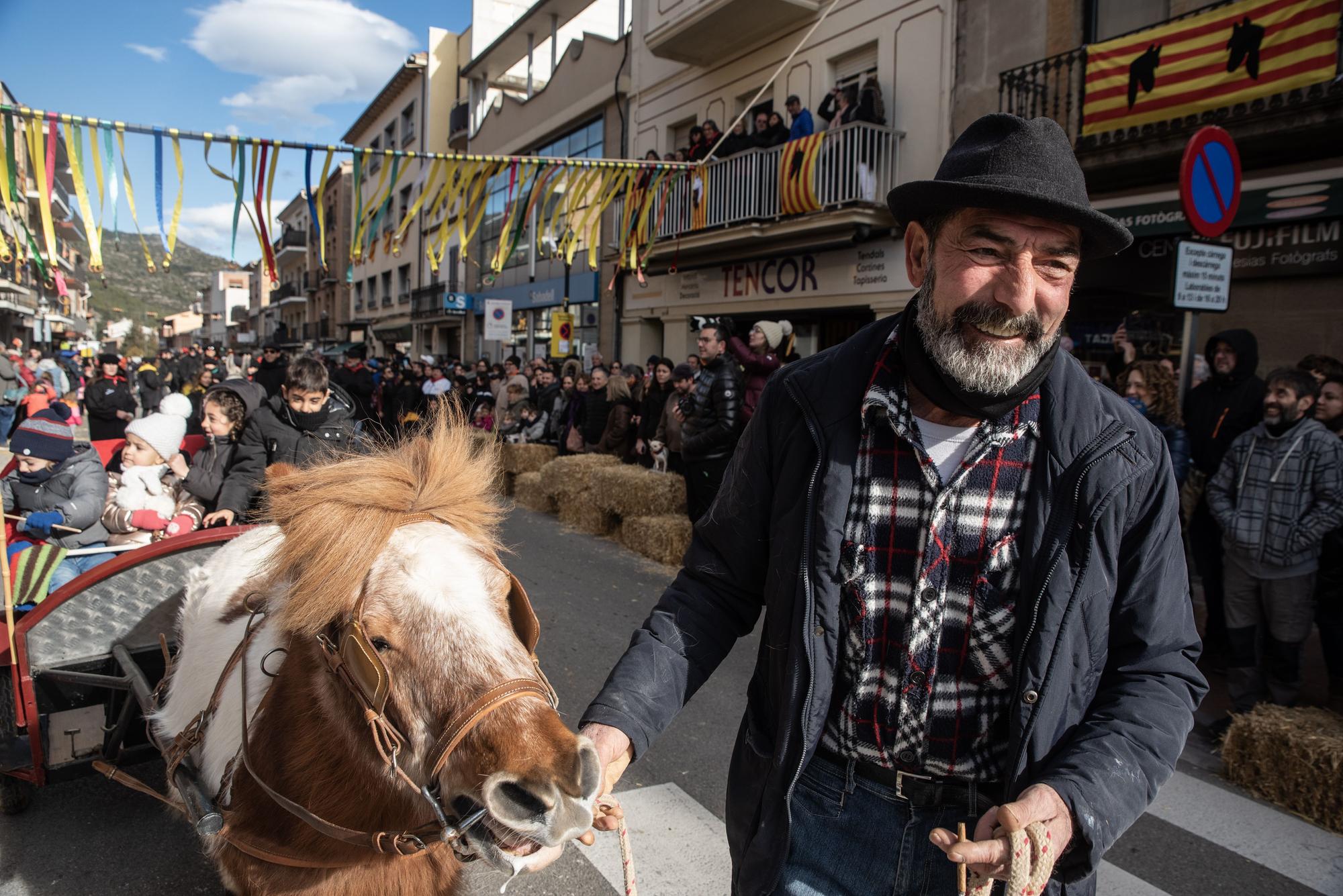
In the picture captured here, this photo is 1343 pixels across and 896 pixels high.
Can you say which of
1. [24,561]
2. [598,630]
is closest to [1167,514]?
[24,561]

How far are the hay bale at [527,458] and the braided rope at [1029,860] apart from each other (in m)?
11.3

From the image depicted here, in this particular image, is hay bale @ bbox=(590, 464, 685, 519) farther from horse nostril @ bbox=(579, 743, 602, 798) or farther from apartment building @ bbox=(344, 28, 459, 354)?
apartment building @ bbox=(344, 28, 459, 354)

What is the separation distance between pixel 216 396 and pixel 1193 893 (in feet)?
20.1

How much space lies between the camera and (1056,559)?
1.49 m

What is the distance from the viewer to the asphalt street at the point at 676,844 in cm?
320

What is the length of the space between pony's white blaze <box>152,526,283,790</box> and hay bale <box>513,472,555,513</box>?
318 inches

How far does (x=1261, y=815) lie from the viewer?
3.85 m

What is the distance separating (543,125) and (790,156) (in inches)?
473

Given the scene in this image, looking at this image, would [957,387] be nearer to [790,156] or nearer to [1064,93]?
[1064,93]

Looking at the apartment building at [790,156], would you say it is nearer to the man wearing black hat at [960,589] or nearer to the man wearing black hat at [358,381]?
the man wearing black hat at [358,381]

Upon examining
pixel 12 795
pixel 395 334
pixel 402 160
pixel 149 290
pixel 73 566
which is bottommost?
pixel 12 795

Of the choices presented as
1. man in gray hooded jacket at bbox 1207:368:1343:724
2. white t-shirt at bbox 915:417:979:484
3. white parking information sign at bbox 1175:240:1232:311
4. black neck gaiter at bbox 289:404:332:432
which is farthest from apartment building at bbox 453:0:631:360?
white t-shirt at bbox 915:417:979:484

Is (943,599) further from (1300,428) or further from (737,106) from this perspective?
(737,106)

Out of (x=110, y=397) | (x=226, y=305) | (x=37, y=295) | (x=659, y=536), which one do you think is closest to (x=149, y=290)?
(x=226, y=305)
